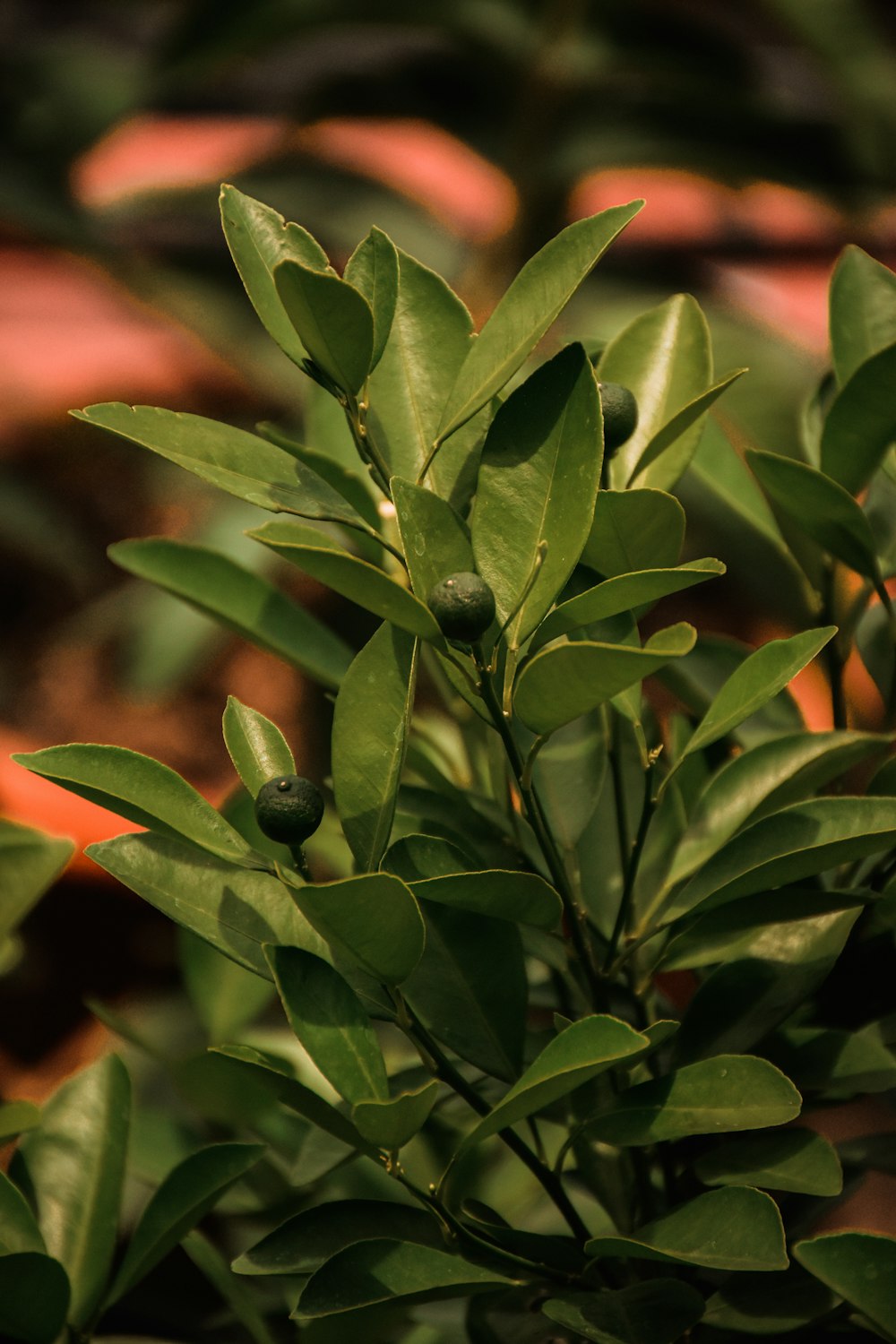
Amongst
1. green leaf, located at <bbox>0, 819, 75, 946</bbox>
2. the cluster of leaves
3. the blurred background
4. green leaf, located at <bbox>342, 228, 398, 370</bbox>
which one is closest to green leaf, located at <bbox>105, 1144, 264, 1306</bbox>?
the cluster of leaves

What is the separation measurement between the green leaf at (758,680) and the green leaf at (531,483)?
5 centimetres

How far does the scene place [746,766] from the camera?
34 cm

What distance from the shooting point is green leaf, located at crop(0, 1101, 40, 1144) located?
35cm

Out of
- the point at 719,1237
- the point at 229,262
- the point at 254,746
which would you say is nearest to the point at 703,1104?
the point at 719,1237

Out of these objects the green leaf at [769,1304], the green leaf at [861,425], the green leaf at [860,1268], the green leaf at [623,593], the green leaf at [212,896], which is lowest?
the green leaf at [769,1304]

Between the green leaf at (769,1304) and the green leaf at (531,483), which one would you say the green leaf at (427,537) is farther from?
the green leaf at (769,1304)

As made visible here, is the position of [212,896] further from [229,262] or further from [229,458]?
[229,262]

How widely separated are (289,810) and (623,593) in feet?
0.27

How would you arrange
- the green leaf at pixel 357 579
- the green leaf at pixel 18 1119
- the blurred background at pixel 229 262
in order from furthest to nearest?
the blurred background at pixel 229 262, the green leaf at pixel 18 1119, the green leaf at pixel 357 579

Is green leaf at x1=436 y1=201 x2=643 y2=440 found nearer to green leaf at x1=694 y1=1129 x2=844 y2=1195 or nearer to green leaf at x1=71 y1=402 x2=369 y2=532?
green leaf at x1=71 y1=402 x2=369 y2=532

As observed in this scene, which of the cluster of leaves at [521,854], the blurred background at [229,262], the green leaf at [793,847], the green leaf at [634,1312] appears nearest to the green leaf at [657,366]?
the cluster of leaves at [521,854]

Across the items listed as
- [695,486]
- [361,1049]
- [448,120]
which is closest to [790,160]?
[448,120]

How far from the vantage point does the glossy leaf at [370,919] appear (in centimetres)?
25

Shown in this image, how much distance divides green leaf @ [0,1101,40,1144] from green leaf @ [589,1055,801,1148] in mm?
159
